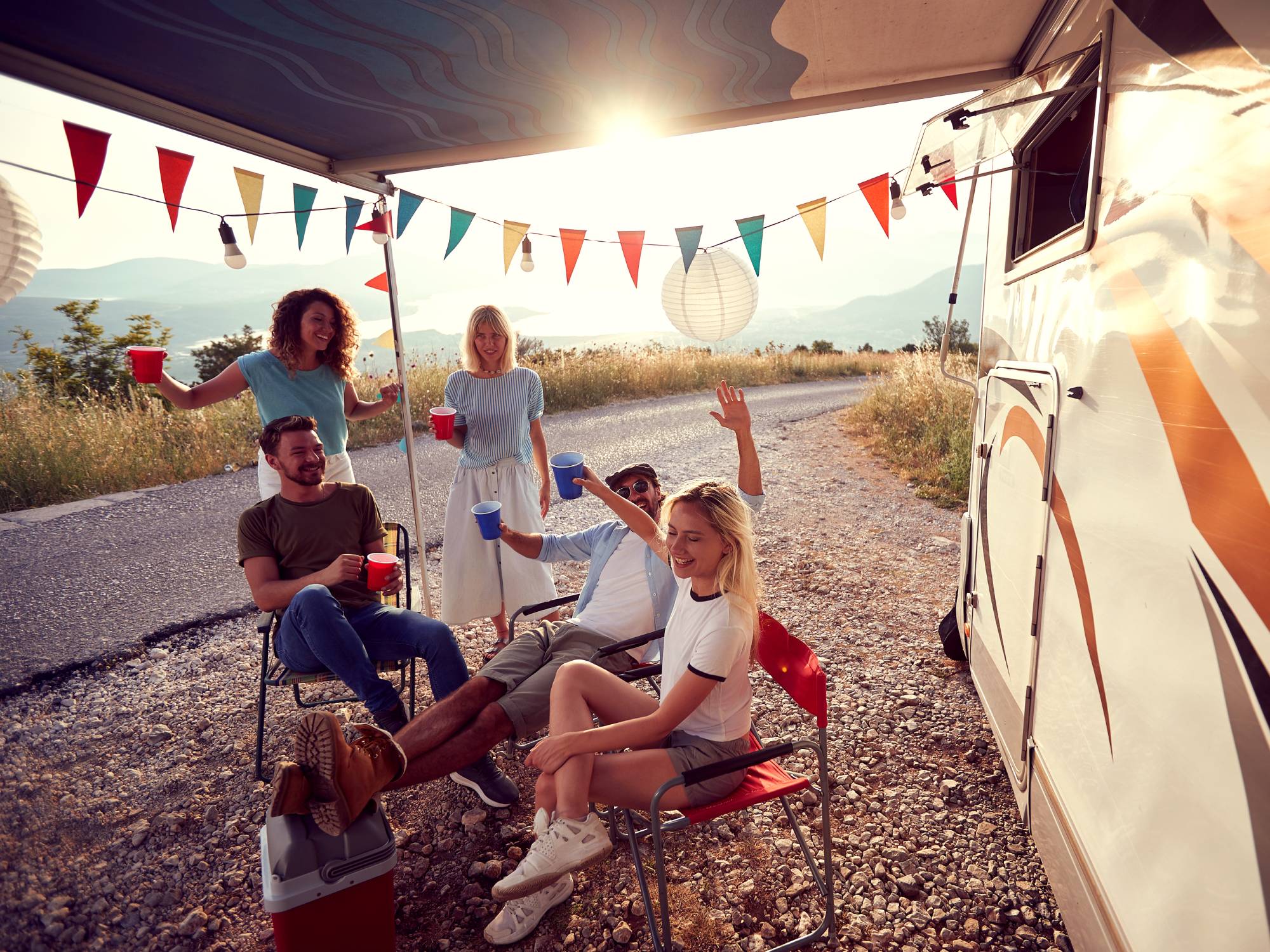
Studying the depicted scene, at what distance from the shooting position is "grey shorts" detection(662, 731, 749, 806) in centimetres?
192

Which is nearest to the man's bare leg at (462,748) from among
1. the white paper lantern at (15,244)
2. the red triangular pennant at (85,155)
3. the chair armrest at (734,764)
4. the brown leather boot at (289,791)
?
the brown leather boot at (289,791)

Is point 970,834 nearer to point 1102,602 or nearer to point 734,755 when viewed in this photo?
point 734,755

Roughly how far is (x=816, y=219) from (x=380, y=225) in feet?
8.11

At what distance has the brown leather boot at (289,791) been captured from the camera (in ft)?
5.82

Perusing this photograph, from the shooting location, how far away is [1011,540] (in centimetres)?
251

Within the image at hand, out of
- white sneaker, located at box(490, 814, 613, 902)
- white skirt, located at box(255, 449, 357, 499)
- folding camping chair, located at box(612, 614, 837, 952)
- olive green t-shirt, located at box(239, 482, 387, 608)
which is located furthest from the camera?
white skirt, located at box(255, 449, 357, 499)

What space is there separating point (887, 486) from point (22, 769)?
732cm

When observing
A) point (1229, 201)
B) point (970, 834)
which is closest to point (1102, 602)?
point (1229, 201)

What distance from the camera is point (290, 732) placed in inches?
120

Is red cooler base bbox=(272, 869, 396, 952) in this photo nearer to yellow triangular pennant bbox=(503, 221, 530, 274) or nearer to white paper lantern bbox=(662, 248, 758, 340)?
yellow triangular pennant bbox=(503, 221, 530, 274)

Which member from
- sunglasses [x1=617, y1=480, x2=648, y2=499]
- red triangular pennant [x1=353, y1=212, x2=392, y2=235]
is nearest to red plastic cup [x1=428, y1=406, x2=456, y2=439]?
sunglasses [x1=617, y1=480, x2=648, y2=499]

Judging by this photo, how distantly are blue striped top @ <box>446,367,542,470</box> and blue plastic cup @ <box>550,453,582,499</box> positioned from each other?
0.82 metres

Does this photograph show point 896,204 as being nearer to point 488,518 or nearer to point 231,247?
point 488,518

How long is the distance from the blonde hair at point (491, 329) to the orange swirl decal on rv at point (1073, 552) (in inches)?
89.8
